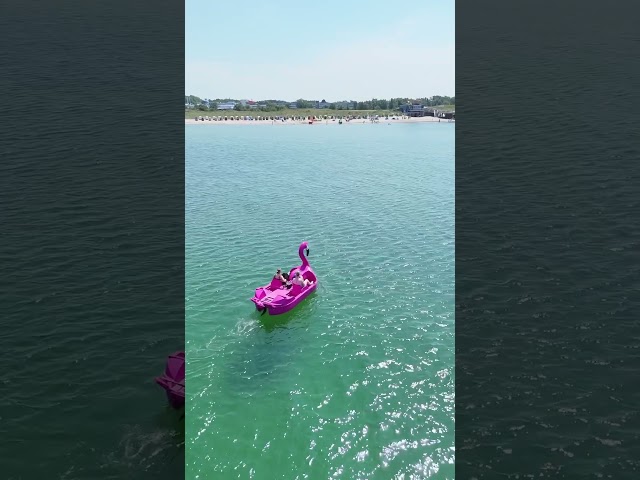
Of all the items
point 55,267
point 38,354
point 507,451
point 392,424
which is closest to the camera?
point 507,451

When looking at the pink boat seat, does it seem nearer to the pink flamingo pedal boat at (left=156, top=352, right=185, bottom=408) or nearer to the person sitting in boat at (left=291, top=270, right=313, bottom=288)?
the person sitting in boat at (left=291, top=270, right=313, bottom=288)

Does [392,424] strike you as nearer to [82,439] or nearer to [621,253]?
[82,439]

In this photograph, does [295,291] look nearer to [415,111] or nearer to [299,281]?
[299,281]

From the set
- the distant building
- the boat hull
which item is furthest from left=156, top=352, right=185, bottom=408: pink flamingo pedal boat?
the distant building

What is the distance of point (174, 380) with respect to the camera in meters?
18.8

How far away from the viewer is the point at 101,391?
62.3 feet

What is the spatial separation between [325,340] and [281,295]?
4187mm

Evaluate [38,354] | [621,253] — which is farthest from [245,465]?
[621,253]

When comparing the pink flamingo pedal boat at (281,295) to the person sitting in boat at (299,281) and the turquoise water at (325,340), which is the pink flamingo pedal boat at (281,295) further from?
the turquoise water at (325,340)

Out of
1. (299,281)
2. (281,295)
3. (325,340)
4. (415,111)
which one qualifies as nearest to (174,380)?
(325,340)

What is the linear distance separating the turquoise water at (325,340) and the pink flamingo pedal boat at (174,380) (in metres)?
0.77

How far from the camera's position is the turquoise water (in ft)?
54.0

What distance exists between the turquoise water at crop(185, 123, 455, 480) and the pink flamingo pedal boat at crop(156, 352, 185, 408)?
0.77 m

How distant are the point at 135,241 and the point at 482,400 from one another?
72.8ft
